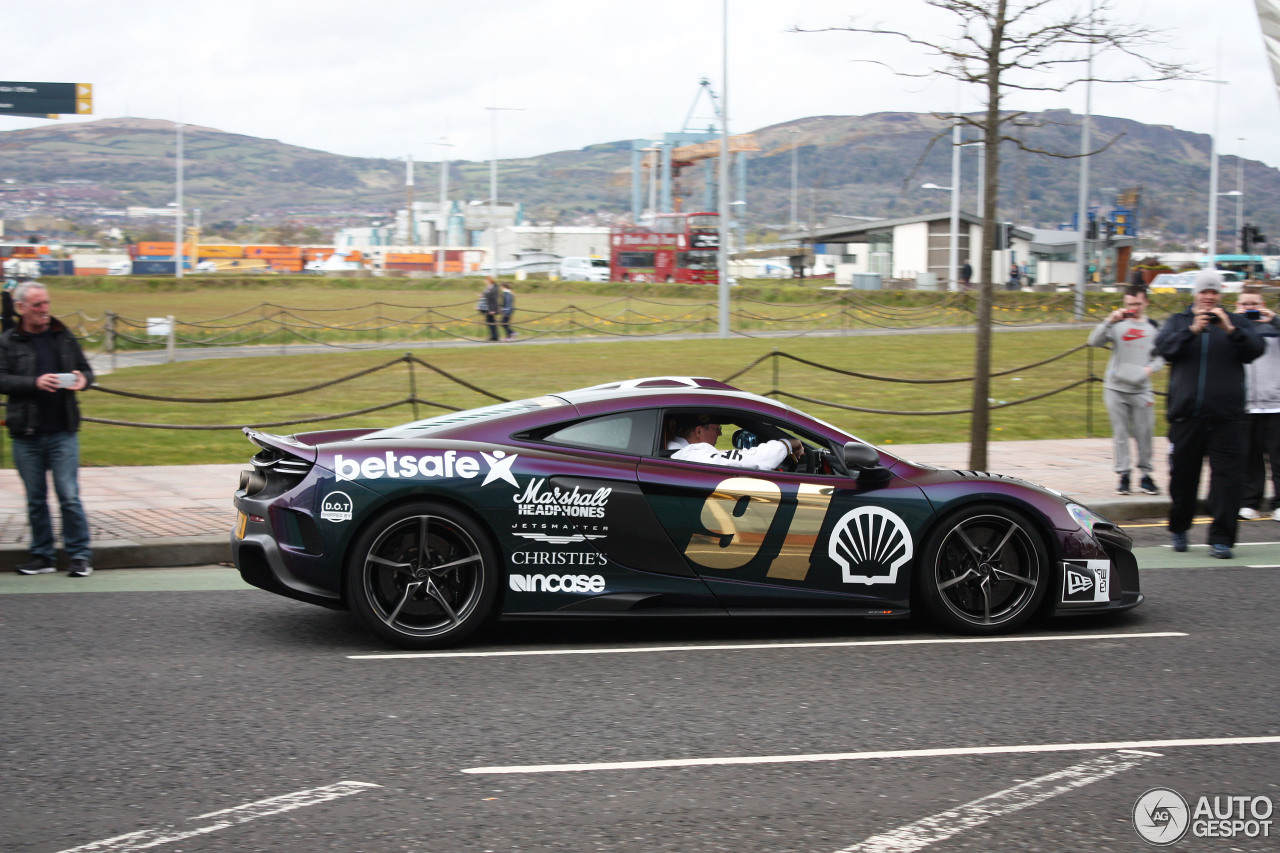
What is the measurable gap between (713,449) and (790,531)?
59 cm

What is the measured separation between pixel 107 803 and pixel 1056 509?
4.79m

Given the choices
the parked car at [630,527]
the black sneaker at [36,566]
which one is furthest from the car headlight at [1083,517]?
the black sneaker at [36,566]

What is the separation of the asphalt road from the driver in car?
958mm

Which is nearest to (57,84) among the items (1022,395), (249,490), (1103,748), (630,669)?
(249,490)

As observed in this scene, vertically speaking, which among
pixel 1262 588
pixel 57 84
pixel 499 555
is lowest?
pixel 1262 588

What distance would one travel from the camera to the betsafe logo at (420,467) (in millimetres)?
5668

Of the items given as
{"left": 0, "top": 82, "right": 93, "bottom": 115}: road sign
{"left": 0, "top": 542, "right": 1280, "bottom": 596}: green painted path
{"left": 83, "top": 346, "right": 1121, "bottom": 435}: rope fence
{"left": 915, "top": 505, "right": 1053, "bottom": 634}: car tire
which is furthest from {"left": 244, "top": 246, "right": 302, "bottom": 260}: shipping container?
{"left": 915, "top": 505, "right": 1053, "bottom": 634}: car tire

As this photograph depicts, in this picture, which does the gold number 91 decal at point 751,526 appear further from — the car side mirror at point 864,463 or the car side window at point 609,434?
the car side window at point 609,434

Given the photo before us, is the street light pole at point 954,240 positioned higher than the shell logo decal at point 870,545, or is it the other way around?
the street light pole at point 954,240

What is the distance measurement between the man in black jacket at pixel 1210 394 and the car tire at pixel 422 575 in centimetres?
526

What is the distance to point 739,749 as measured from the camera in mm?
4387

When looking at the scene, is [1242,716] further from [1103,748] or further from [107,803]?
[107,803]

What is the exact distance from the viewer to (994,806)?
3.86m

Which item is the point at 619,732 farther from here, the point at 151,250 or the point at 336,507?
the point at 151,250
